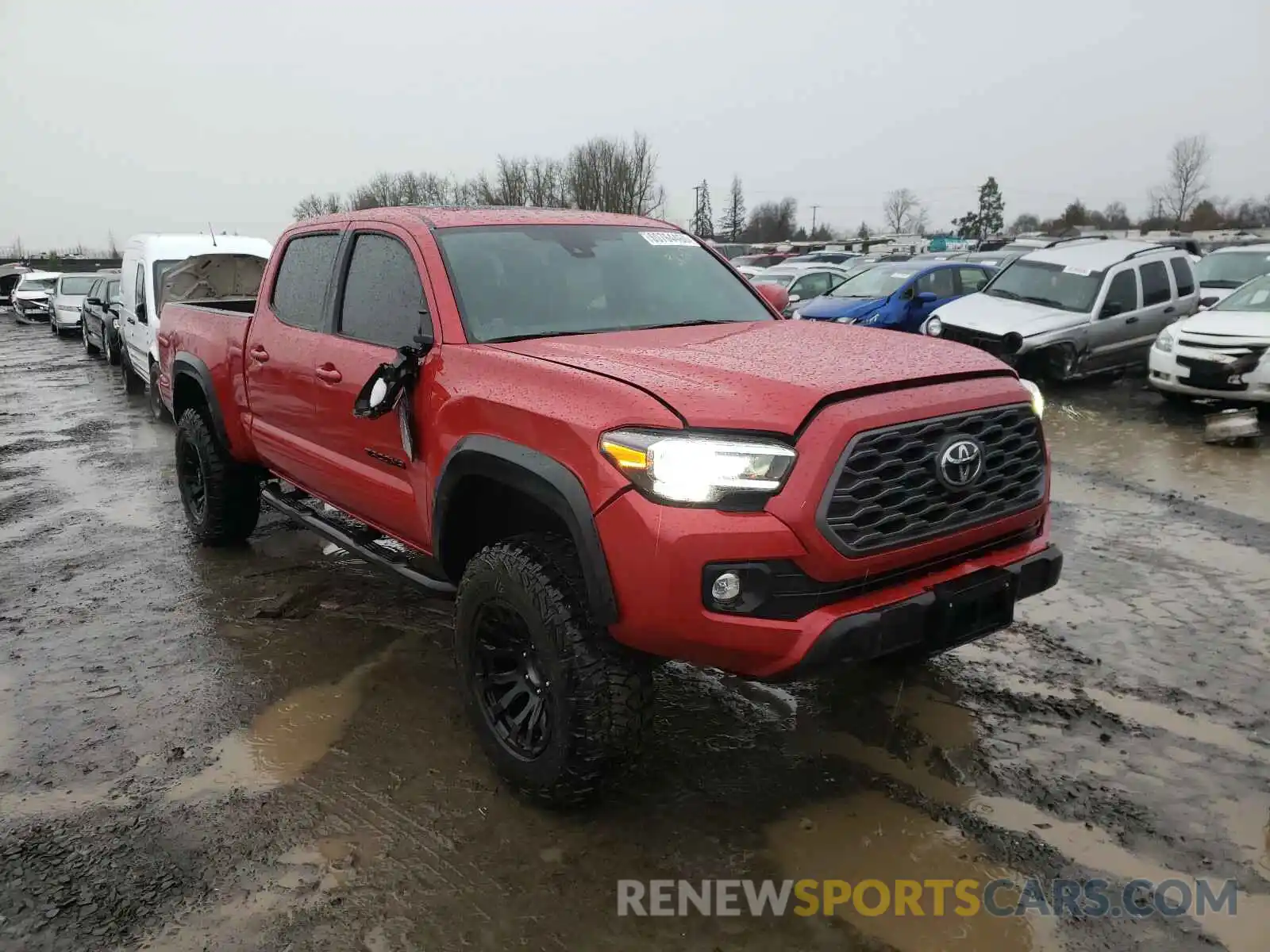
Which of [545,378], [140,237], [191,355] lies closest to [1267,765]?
[545,378]

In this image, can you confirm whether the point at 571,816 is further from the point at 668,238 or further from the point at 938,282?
the point at 938,282

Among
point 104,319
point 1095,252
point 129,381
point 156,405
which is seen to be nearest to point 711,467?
point 156,405

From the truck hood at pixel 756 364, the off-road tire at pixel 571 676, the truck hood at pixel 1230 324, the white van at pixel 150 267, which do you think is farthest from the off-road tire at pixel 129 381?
the truck hood at pixel 1230 324

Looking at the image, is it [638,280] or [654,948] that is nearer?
[654,948]

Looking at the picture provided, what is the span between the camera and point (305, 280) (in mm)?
4621

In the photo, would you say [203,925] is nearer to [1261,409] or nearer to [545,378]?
[545,378]

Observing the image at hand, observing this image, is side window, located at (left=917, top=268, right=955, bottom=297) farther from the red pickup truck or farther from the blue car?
the red pickup truck

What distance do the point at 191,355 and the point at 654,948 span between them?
187 inches

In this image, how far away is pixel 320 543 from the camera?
6.32 metres

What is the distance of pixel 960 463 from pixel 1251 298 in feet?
30.0

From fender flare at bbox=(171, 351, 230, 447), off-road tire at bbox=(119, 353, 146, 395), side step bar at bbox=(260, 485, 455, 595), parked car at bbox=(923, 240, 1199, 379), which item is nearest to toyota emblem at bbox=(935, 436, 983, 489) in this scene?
side step bar at bbox=(260, 485, 455, 595)

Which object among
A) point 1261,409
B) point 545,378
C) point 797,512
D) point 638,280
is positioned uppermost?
point 638,280

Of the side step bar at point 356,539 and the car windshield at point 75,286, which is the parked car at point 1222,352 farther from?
the car windshield at point 75,286

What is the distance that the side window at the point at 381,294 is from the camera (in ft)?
12.3
